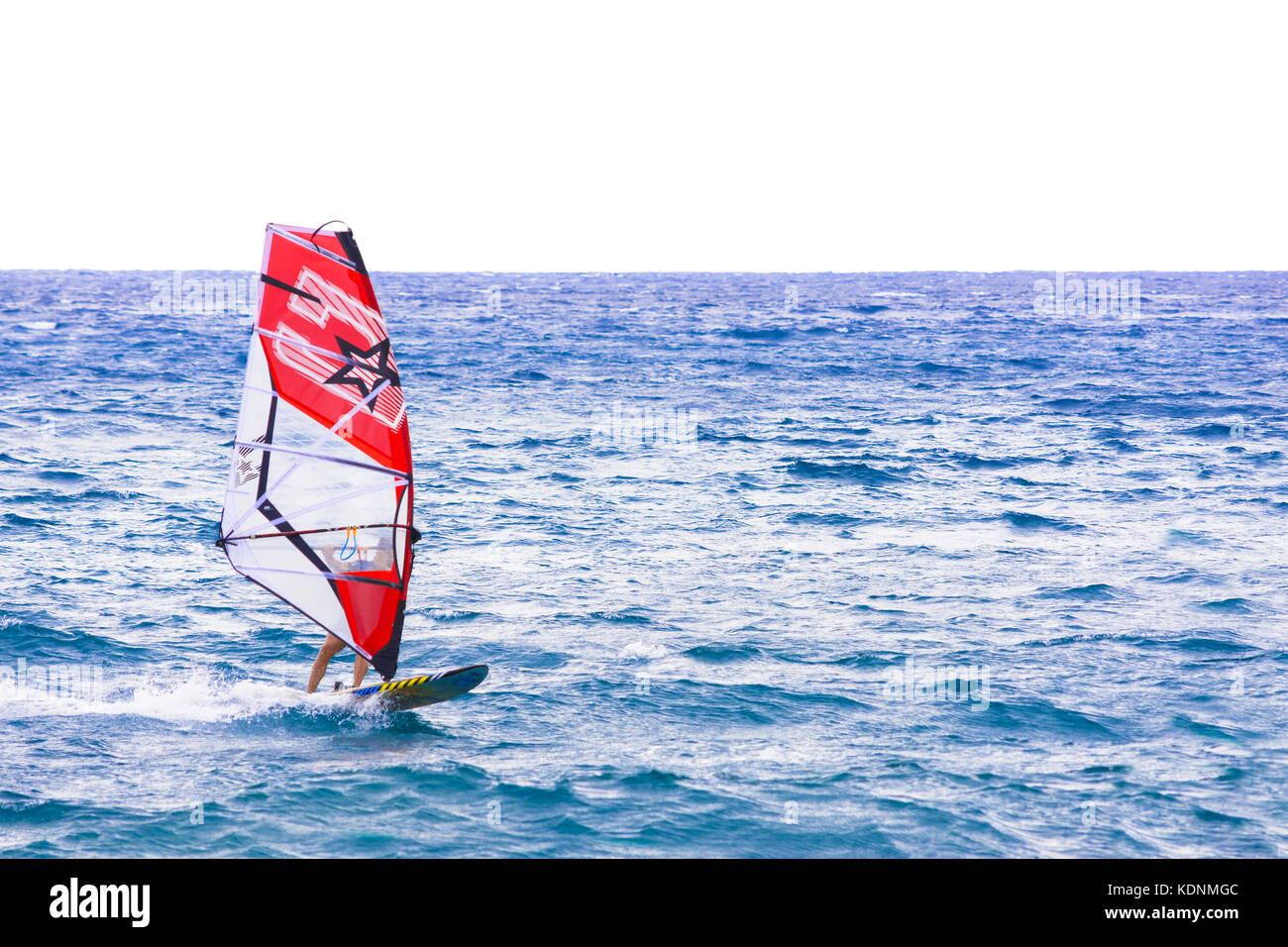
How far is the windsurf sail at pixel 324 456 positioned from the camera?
13.4 metres

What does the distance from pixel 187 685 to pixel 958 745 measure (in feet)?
30.6

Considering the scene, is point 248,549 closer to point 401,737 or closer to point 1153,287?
point 401,737

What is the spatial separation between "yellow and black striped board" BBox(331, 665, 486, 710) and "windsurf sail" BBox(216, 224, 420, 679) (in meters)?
0.34

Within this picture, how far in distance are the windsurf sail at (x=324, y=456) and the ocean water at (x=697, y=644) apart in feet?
5.34

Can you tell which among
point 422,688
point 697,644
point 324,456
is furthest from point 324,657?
point 697,644

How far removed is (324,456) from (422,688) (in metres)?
2.90

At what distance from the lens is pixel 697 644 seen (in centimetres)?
1741

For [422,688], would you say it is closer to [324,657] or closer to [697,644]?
[324,657]

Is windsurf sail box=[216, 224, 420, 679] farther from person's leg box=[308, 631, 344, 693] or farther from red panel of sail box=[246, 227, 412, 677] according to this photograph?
person's leg box=[308, 631, 344, 693]

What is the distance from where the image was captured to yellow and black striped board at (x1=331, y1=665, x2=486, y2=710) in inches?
557

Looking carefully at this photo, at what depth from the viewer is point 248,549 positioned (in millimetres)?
13531

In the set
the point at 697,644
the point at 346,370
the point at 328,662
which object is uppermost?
the point at 346,370

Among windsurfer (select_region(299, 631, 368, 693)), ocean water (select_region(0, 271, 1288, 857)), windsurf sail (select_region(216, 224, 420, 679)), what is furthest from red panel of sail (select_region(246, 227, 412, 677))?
ocean water (select_region(0, 271, 1288, 857))
